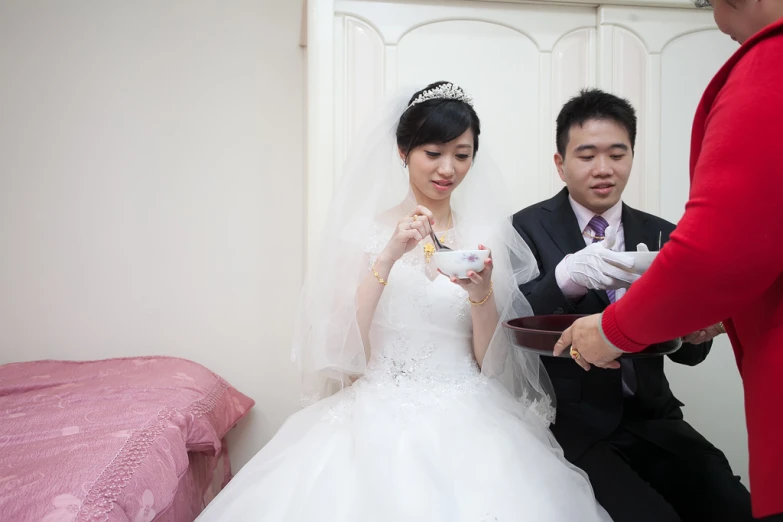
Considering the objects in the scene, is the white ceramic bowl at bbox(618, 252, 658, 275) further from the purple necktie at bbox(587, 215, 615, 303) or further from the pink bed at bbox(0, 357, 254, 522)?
the pink bed at bbox(0, 357, 254, 522)

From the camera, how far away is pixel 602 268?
1.19 m

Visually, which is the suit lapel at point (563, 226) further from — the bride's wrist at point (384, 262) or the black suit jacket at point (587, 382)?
the bride's wrist at point (384, 262)

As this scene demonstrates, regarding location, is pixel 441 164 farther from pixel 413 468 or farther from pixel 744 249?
pixel 744 249

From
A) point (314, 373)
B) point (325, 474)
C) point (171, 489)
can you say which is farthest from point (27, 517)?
point (314, 373)

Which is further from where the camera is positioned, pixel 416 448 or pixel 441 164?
pixel 441 164

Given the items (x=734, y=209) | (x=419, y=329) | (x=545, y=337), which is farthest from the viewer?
(x=419, y=329)

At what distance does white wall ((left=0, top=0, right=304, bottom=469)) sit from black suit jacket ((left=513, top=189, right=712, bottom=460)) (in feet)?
4.15

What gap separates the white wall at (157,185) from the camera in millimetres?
2355

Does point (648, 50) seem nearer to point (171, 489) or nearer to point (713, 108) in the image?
point (713, 108)

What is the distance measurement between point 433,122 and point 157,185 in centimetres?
144

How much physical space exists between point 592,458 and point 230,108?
6.45 feet

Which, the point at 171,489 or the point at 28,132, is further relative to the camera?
the point at 28,132

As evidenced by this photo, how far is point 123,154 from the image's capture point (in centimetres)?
238

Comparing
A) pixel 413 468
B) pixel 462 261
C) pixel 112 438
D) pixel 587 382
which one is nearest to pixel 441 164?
pixel 462 261
